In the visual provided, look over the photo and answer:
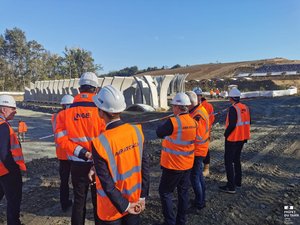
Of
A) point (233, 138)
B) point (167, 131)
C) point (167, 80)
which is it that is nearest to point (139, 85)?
point (167, 80)

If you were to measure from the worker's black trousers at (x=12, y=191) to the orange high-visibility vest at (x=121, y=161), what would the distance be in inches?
66.1

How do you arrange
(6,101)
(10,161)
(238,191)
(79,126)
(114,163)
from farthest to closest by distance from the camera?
(238,191)
(6,101)
(10,161)
(79,126)
(114,163)

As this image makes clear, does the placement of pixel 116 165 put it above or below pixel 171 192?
above

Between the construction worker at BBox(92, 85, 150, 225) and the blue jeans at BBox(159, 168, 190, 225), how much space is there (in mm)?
1260

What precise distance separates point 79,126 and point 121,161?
3.82 ft

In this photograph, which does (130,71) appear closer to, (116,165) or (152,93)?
(152,93)

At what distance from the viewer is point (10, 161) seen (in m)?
3.48

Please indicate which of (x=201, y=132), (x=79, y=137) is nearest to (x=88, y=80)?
(x=79, y=137)

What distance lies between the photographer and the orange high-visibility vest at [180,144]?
3781 mm

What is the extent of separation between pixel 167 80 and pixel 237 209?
1795 cm

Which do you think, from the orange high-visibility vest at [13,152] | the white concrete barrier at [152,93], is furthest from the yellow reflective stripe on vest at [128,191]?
the white concrete barrier at [152,93]

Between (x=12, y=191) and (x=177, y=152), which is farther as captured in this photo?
(x=177, y=152)

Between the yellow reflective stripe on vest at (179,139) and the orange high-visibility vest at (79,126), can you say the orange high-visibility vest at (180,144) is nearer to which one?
the yellow reflective stripe on vest at (179,139)

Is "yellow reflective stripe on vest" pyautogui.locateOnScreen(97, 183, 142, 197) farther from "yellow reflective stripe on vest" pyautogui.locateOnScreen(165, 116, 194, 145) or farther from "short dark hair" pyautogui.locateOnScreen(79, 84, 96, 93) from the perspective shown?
"short dark hair" pyautogui.locateOnScreen(79, 84, 96, 93)
